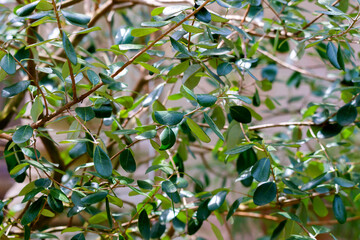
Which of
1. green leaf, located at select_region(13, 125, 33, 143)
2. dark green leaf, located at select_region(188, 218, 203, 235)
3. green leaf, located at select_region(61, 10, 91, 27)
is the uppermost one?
green leaf, located at select_region(61, 10, 91, 27)

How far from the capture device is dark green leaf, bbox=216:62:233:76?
26.8 inches

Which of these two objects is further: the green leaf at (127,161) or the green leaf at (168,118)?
the green leaf at (127,161)

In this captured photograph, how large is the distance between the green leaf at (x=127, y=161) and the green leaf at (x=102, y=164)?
12cm

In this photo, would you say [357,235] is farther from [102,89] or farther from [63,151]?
[102,89]

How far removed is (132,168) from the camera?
2.24 feet

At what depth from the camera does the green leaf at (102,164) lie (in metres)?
0.54

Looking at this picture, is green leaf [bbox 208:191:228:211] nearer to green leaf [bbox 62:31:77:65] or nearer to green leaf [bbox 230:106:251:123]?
green leaf [bbox 230:106:251:123]

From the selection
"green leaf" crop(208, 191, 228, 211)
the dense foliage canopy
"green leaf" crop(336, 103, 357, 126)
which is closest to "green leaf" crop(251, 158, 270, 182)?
the dense foliage canopy

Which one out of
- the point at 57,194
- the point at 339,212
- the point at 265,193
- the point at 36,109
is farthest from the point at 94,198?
the point at 339,212

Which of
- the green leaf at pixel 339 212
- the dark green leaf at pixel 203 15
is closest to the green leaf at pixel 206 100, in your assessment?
the dark green leaf at pixel 203 15

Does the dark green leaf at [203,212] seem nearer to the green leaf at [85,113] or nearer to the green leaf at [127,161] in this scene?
the green leaf at [127,161]

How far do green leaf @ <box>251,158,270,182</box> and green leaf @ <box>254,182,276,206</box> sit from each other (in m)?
0.05

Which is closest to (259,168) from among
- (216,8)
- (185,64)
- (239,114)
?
(239,114)

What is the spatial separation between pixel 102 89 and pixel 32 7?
19 centimetres
